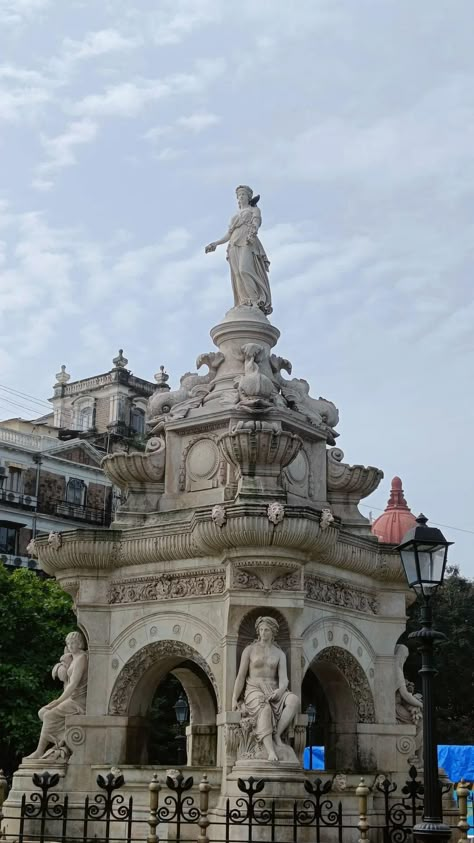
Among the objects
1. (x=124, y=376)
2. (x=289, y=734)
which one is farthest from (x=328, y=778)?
(x=124, y=376)

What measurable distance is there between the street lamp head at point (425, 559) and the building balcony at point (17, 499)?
4607cm

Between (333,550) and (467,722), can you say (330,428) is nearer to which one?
(333,550)

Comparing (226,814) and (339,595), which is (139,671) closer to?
(339,595)

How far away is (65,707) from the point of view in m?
15.6

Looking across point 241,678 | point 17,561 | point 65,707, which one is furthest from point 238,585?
point 17,561

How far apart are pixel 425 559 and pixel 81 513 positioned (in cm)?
4978

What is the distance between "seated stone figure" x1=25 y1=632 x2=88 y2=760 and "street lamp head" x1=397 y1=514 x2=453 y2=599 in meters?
6.82

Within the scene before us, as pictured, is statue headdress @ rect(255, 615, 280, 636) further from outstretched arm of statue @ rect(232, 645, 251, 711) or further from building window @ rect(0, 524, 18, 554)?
building window @ rect(0, 524, 18, 554)

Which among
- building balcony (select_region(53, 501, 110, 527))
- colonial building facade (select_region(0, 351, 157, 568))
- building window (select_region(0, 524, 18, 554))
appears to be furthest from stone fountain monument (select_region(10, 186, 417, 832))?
building balcony (select_region(53, 501, 110, 527))

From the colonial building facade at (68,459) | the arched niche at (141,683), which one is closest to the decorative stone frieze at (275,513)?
the arched niche at (141,683)

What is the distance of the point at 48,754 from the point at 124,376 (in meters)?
56.4

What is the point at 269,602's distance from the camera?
47.7ft

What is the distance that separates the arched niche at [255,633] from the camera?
14.6 m

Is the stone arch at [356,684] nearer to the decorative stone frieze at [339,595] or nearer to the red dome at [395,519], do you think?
the decorative stone frieze at [339,595]
